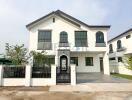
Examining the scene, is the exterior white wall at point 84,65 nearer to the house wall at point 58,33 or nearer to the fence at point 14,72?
the house wall at point 58,33

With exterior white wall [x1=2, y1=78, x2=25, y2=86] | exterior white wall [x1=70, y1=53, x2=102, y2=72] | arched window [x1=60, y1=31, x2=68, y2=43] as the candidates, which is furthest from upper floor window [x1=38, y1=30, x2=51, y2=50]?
exterior white wall [x1=2, y1=78, x2=25, y2=86]

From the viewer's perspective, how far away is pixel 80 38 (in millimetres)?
22109

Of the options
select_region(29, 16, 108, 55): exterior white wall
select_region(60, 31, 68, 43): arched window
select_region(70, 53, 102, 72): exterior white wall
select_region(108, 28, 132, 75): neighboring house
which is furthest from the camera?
select_region(70, 53, 102, 72): exterior white wall

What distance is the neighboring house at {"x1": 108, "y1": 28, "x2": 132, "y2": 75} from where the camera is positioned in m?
23.4

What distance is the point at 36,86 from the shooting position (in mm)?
12117

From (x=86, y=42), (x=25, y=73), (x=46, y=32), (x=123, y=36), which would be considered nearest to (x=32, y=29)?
(x=46, y=32)

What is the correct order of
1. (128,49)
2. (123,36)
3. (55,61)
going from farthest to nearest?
1. (123,36)
2. (128,49)
3. (55,61)

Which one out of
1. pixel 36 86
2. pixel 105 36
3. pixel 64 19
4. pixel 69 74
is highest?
pixel 64 19

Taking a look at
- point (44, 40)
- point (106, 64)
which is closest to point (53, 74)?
point (44, 40)

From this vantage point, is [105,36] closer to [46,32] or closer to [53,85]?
[46,32]

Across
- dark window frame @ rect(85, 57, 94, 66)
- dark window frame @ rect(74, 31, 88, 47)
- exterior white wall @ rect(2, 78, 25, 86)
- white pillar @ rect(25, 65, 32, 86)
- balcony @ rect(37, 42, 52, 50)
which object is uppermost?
dark window frame @ rect(74, 31, 88, 47)

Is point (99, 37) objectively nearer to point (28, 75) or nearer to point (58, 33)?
point (58, 33)

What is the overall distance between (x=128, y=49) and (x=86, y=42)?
702cm

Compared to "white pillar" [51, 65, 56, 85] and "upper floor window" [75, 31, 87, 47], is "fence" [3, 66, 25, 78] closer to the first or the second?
"white pillar" [51, 65, 56, 85]
